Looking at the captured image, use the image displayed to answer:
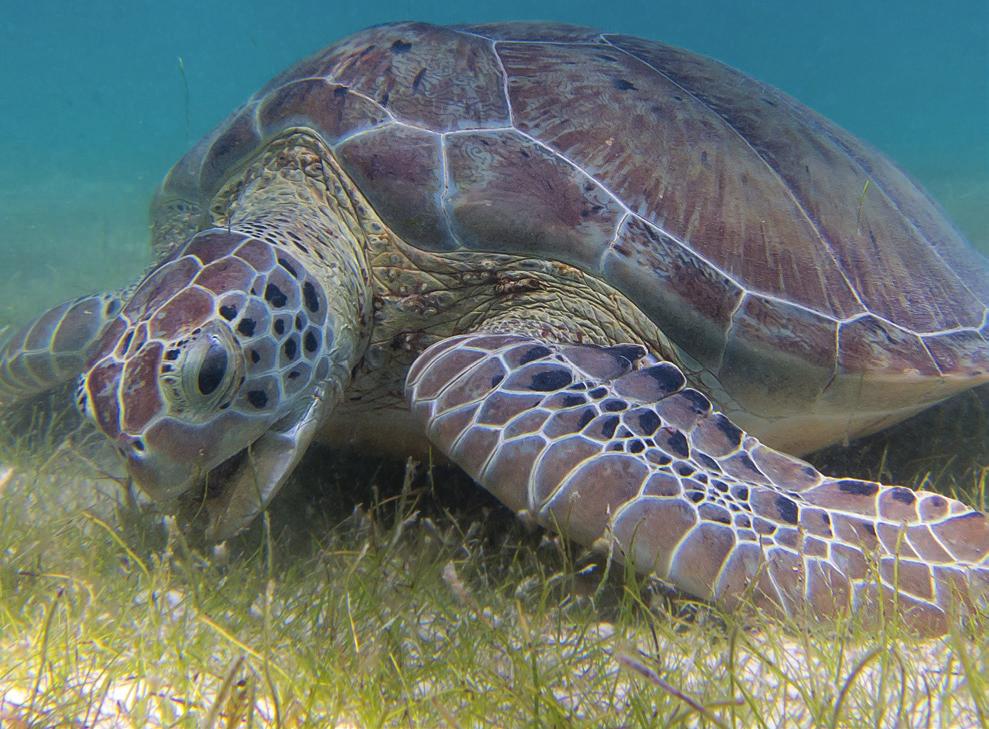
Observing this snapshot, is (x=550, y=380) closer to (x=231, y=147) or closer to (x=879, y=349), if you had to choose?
(x=879, y=349)

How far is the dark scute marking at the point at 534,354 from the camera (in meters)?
2.09

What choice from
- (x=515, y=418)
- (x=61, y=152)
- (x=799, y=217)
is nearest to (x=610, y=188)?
(x=799, y=217)

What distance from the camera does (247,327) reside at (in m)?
1.88

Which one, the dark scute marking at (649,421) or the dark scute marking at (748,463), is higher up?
the dark scute marking at (649,421)

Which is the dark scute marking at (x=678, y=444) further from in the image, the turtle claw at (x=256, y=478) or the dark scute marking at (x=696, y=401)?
the turtle claw at (x=256, y=478)

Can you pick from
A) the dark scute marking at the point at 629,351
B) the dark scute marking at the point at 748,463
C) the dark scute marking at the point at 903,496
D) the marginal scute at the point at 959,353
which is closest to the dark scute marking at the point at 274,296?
the dark scute marking at the point at 629,351


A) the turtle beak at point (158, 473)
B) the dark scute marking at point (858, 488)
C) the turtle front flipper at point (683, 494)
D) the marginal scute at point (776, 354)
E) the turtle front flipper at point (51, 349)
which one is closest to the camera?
the turtle front flipper at point (683, 494)

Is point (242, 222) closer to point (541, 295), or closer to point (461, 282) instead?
point (461, 282)

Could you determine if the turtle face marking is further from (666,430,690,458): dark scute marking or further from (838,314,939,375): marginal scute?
(838,314,939,375): marginal scute

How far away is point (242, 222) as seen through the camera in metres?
2.38

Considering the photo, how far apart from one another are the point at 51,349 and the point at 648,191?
9.31 feet

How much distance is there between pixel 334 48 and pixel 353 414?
1.77 m

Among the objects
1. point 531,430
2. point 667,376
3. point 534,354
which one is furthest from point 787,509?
point 534,354

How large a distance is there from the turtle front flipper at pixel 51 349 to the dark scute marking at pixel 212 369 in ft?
5.48
